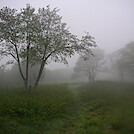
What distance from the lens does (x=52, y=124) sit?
762 centimetres

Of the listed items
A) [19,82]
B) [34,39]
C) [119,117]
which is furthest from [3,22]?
[19,82]

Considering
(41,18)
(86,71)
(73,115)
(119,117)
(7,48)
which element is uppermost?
(41,18)

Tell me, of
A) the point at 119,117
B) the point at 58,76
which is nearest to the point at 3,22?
the point at 119,117

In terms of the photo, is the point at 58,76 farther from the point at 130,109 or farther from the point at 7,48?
the point at 130,109

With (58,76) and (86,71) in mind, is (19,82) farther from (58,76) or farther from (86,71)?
(58,76)

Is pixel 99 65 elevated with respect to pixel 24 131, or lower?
elevated

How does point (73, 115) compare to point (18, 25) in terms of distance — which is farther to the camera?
point (18, 25)

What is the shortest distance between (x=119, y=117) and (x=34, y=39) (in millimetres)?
13483

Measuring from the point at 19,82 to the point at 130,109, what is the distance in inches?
1639

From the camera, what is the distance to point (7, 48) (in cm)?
1744

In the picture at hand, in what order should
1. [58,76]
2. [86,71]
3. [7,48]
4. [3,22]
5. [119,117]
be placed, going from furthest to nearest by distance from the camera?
1. [58,76]
2. [86,71]
3. [7,48]
4. [3,22]
5. [119,117]

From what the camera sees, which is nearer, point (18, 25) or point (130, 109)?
point (130, 109)

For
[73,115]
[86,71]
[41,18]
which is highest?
[41,18]

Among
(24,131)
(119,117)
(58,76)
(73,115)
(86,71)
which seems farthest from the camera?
(58,76)
